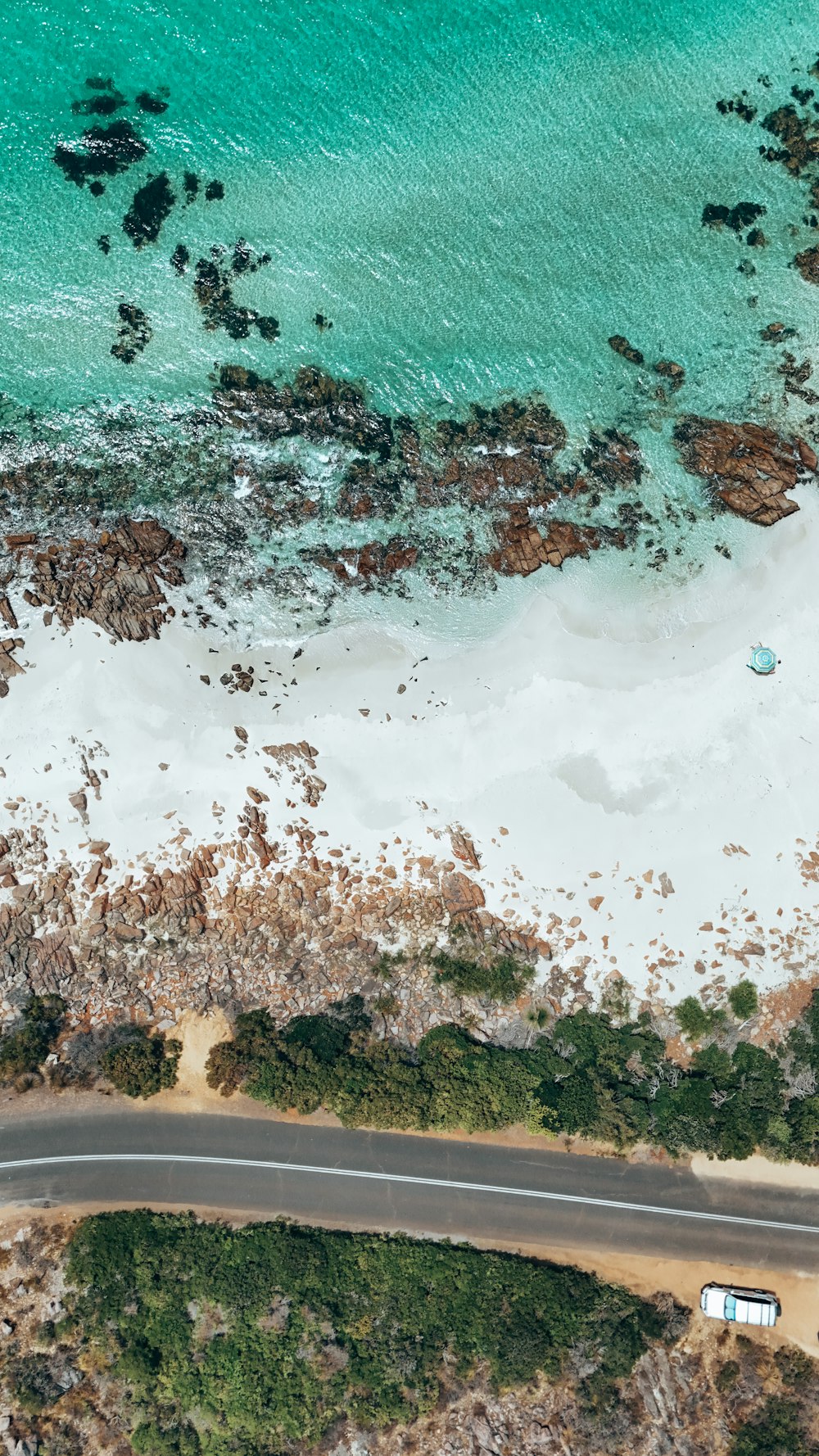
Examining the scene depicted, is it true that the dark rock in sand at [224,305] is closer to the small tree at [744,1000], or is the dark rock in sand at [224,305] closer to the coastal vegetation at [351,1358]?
the small tree at [744,1000]

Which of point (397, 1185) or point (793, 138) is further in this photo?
point (793, 138)

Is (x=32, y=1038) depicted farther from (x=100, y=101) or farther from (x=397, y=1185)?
(x=100, y=101)

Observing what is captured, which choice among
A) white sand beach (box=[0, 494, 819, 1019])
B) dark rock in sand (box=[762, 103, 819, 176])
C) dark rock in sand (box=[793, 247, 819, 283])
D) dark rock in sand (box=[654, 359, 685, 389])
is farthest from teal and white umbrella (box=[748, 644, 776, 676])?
dark rock in sand (box=[762, 103, 819, 176])

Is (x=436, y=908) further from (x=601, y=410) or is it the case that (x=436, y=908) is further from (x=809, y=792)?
(x=601, y=410)

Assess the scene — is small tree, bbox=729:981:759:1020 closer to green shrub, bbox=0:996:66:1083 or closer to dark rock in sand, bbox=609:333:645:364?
dark rock in sand, bbox=609:333:645:364

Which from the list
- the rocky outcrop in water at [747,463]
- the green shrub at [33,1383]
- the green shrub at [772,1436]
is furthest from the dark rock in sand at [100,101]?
the green shrub at [772,1436]

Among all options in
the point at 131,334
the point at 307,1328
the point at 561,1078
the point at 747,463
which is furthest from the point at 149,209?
the point at 307,1328
